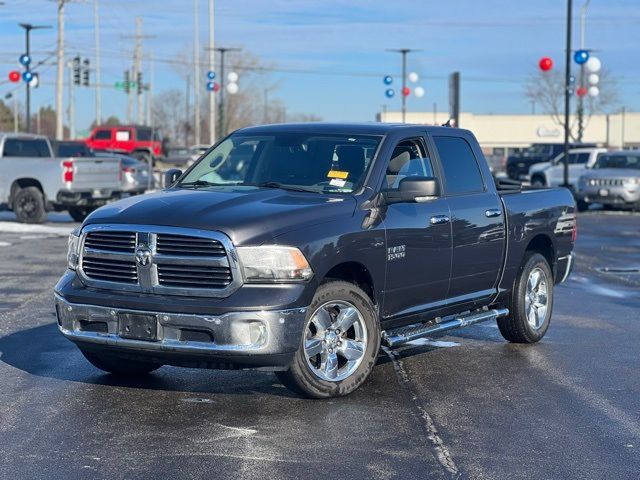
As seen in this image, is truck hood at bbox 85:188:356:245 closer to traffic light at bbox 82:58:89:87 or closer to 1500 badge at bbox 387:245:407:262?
1500 badge at bbox 387:245:407:262

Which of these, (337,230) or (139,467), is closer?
(139,467)

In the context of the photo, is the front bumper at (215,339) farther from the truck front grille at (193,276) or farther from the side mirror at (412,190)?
the side mirror at (412,190)

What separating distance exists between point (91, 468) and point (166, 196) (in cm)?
244

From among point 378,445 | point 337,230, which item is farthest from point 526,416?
point 337,230

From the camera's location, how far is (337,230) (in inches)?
289

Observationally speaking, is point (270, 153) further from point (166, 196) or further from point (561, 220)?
point (561, 220)

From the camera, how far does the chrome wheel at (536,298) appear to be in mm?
9875

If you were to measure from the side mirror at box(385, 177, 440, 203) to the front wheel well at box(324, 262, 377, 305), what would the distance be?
1.88 ft

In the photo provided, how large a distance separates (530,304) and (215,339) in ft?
13.0

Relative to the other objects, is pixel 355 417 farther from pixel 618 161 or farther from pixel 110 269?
pixel 618 161

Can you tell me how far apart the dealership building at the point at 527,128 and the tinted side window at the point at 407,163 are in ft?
313

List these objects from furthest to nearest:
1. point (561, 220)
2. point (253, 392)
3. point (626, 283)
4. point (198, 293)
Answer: point (626, 283) < point (561, 220) < point (253, 392) < point (198, 293)

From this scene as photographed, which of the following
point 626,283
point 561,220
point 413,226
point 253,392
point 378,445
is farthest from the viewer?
point 626,283

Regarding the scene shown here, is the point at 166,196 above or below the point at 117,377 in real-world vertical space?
above
